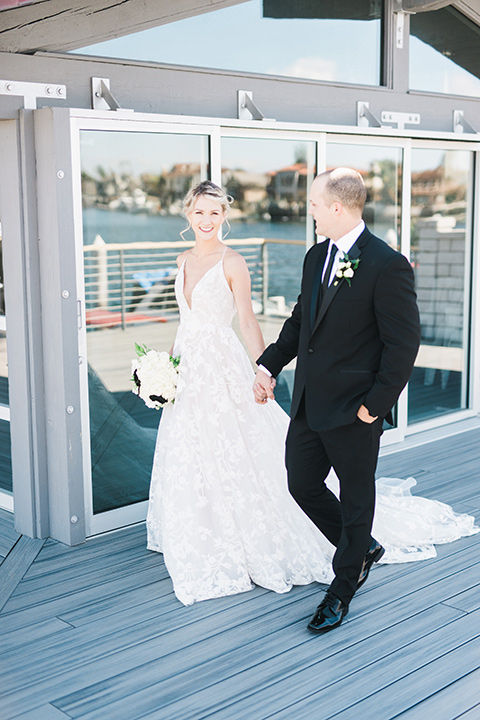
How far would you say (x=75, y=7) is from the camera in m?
4.19

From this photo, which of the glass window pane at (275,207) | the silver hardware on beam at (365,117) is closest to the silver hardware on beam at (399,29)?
the silver hardware on beam at (365,117)

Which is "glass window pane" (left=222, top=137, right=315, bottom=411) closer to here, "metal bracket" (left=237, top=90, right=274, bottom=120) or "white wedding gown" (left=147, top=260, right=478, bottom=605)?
"metal bracket" (left=237, top=90, right=274, bottom=120)

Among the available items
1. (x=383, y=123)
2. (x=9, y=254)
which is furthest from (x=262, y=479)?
(x=383, y=123)

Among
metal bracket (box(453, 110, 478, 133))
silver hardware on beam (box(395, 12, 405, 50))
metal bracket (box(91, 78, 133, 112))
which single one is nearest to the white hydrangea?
metal bracket (box(91, 78, 133, 112))

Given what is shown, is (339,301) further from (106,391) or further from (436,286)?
(436,286)

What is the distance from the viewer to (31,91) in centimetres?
417

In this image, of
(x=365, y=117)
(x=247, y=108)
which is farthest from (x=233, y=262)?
(x=365, y=117)

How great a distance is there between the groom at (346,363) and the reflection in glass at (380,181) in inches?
97.8

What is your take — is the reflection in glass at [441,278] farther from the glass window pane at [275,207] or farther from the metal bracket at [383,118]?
the glass window pane at [275,207]

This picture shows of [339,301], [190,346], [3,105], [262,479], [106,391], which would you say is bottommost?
[262,479]

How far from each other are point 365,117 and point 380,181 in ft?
1.53

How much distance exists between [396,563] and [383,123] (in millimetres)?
3187

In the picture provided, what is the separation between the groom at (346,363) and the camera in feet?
10.5

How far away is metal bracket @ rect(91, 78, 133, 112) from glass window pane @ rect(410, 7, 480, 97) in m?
2.75
